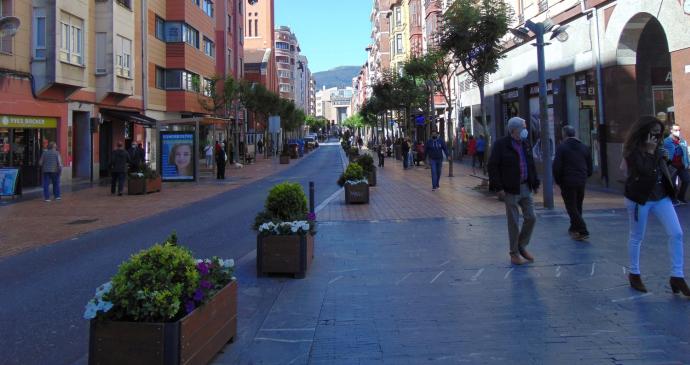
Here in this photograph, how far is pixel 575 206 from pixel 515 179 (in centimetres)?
230

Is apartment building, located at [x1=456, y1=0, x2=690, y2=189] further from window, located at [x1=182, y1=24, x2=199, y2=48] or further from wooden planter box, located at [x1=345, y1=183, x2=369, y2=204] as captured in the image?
window, located at [x1=182, y1=24, x2=199, y2=48]

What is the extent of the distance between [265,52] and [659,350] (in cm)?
8358

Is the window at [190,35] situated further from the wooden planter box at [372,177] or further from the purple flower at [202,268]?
the purple flower at [202,268]

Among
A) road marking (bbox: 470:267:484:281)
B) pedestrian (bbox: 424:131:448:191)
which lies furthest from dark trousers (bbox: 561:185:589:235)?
pedestrian (bbox: 424:131:448:191)

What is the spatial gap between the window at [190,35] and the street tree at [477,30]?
23.4 m

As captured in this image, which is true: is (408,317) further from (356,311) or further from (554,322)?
(554,322)

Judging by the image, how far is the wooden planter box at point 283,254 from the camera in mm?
6844

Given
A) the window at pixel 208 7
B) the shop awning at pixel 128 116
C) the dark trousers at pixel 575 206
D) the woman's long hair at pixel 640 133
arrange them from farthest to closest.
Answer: the window at pixel 208 7 → the shop awning at pixel 128 116 → the dark trousers at pixel 575 206 → the woman's long hair at pixel 640 133

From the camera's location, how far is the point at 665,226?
5578 mm

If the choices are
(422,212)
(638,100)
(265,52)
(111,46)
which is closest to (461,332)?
(422,212)

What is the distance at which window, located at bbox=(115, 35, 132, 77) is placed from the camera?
2745 cm

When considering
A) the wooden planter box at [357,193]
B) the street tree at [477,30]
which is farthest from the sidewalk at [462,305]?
the street tree at [477,30]

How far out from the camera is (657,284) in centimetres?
609

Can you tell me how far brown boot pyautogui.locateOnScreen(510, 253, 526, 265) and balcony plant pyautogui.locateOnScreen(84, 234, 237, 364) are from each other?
4.45 metres
